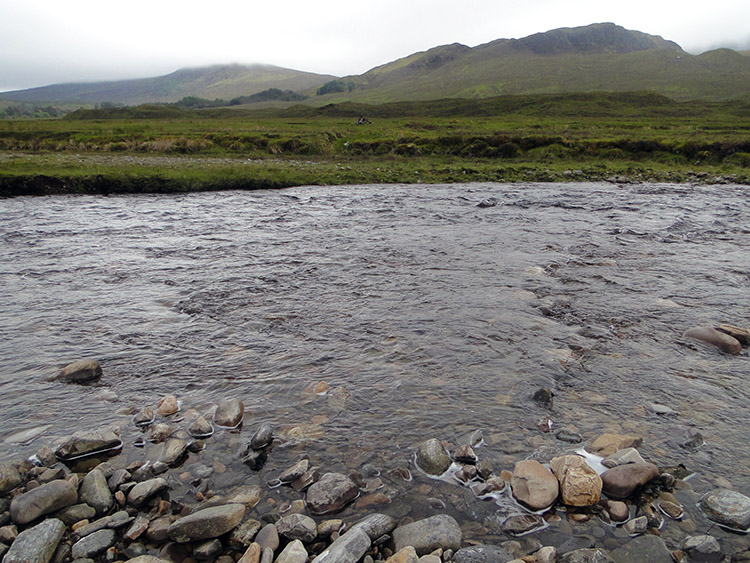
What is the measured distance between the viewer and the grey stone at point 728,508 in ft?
11.8

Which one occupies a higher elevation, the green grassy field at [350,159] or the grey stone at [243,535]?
the green grassy field at [350,159]

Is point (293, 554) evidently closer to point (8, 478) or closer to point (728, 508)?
point (8, 478)

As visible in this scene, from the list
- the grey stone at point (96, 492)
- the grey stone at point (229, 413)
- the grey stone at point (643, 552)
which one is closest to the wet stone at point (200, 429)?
the grey stone at point (229, 413)

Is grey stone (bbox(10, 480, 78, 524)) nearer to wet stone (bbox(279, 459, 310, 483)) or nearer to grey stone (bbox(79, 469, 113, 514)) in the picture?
grey stone (bbox(79, 469, 113, 514))

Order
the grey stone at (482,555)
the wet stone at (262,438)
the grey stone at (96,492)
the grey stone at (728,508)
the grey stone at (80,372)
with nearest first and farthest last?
1. the grey stone at (482,555)
2. the grey stone at (728,508)
3. the grey stone at (96,492)
4. the wet stone at (262,438)
5. the grey stone at (80,372)

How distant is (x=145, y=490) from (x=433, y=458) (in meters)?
2.63

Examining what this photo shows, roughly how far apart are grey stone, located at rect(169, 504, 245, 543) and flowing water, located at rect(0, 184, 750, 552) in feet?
2.17

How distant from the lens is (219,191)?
2420 centimetres

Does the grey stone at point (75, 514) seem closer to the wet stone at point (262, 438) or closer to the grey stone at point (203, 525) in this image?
the grey stone at point (203, 525)

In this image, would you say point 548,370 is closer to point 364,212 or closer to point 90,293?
point 90,293

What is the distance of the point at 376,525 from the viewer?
3609 mm

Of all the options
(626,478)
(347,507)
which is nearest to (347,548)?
(347,507)

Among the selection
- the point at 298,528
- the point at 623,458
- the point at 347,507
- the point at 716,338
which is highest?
the point at 716,338

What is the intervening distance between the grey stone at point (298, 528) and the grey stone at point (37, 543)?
5.48 ft
